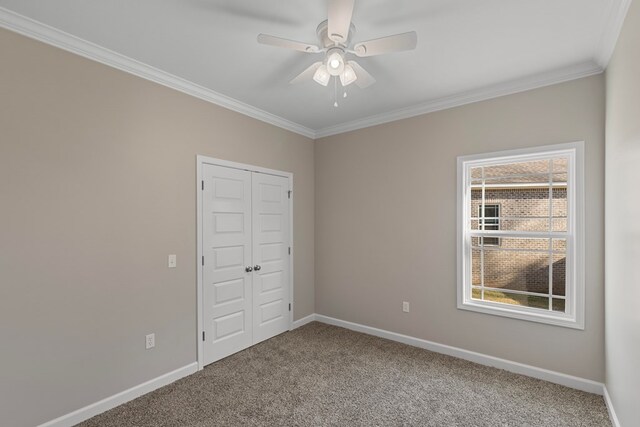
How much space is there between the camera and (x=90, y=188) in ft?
7.43

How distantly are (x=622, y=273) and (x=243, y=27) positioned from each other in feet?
9.51

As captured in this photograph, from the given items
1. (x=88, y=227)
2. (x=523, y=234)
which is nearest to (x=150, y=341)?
(x=88, y=227)

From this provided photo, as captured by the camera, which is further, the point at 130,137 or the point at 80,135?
the point at 130,137

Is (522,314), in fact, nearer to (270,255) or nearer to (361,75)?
(361,75)

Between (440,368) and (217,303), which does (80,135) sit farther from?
(440,368)

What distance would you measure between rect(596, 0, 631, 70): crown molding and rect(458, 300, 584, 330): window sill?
6.88ft

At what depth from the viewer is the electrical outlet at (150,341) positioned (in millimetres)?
2570

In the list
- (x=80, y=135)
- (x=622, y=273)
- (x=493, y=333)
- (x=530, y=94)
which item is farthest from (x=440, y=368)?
(x=80, y=135)

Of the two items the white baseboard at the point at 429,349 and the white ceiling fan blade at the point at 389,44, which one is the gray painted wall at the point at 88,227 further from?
the white ceiling fan blade at the point at 389,44

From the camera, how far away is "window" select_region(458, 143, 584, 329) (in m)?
2.62

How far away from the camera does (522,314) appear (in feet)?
9.15

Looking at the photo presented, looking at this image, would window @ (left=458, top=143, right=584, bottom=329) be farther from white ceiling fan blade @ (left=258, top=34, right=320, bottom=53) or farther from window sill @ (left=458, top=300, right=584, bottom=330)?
white ceiling fan blade @ (left=258, top=34, right=320, bottom=53)

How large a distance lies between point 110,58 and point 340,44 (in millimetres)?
1796

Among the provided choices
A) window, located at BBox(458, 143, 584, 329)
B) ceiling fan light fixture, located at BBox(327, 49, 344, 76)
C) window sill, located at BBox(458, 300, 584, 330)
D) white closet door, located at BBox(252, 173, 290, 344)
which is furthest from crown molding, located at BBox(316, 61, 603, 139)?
window sill, located at BBox(458, 300, 584, 330)
